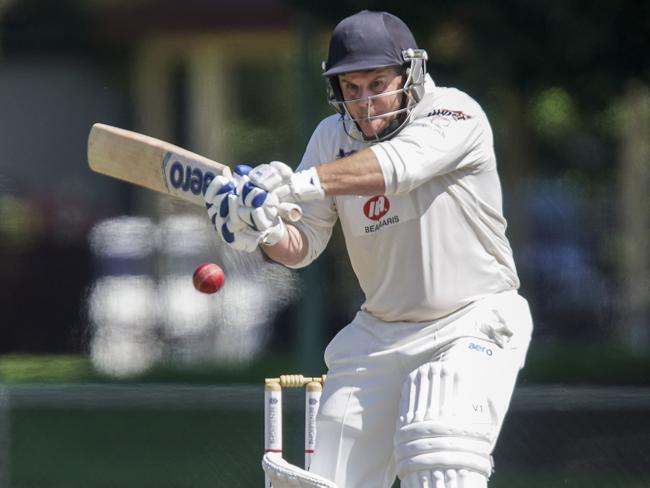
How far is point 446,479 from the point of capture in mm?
3520

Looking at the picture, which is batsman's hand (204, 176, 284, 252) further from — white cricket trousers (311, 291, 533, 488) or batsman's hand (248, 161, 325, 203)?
white cricket trousers (311, 291, 533, 488)

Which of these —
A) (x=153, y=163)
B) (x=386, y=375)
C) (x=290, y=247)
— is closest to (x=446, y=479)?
(x=386, y=375)

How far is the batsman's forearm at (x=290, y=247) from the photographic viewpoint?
402cm

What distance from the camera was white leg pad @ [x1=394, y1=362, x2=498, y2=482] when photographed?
3.52m

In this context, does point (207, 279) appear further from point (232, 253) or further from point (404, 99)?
point (232, 253)

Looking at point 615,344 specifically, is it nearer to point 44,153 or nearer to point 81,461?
point 81,461

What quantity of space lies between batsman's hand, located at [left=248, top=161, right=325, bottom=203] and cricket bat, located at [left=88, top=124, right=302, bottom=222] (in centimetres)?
37

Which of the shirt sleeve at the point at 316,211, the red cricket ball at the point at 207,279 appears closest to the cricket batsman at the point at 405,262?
the shirt sleeve at the point at 316,211

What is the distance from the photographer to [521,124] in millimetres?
7574

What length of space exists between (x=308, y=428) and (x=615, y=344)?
120 inches

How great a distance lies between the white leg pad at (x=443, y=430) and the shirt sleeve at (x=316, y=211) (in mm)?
643

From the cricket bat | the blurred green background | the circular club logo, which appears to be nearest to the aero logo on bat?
the cricket bat

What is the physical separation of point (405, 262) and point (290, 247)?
1.18 ft

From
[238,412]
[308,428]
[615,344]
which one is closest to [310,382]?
[308,428]
